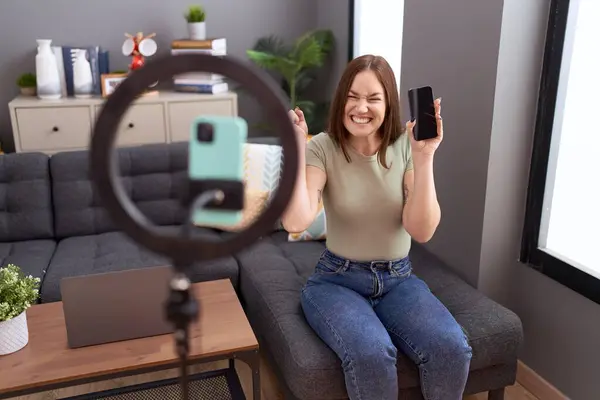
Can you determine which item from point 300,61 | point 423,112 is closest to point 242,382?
A: point 423,112

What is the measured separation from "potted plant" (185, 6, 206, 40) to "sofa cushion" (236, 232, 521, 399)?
155cm

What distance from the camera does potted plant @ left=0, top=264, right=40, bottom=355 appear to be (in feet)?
4.77

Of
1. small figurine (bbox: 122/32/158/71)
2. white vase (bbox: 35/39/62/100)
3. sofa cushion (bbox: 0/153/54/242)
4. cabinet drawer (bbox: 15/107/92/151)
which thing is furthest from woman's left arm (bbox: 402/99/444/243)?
white vase (bbox: 35/39/62/100)

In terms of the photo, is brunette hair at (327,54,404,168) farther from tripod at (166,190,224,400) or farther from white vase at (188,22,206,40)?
white vase at (188,22,206,40)

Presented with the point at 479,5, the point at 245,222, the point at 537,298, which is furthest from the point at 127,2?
the point at 245,222

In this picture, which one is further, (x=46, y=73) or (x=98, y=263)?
(x=46, y=73)

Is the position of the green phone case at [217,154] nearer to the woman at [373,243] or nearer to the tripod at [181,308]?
the tripod at [181,308]

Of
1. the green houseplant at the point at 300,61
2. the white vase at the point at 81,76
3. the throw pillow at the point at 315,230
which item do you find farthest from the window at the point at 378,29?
the white vase at the point at 81,76

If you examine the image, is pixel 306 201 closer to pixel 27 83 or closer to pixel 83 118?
pixel 83 118

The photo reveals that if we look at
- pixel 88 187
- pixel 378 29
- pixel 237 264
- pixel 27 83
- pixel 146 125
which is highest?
pixel 378 29

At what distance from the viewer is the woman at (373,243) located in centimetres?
144

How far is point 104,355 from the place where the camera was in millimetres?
1499

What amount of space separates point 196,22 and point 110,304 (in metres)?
2.10

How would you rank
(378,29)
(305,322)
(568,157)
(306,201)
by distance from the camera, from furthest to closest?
(378,29)
(568,157)
(305,322)
(306,201)
